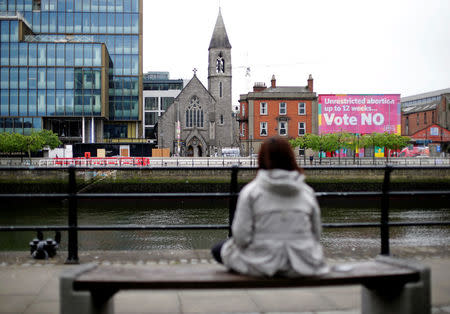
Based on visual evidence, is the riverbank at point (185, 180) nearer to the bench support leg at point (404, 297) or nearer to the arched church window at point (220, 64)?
the bench support leg at point (404, 297)

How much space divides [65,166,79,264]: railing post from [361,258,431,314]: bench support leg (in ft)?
11.0

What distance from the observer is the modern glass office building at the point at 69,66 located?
178ft

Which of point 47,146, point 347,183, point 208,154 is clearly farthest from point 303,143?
point 47,146

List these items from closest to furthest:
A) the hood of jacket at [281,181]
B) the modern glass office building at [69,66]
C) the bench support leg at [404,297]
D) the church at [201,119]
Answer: the hood of jacket at [281,181]
the bench support leg at [404,297]
the modern glass office building at [69,66]
the church at [201,119]

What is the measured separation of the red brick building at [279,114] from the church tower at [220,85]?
740 cm

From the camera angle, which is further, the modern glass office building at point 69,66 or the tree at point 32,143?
the modern glass office building at point 69,66

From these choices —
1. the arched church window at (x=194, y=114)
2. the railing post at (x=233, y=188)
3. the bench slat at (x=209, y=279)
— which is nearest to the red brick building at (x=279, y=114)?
the arched church window at (x=194, y=114)

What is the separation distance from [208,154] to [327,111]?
1744 cm

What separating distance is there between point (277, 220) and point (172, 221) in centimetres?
1703

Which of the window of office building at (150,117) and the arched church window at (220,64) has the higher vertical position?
the arched church window at (220,64)

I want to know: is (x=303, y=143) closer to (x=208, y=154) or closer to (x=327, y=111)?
(x=327, y=111)

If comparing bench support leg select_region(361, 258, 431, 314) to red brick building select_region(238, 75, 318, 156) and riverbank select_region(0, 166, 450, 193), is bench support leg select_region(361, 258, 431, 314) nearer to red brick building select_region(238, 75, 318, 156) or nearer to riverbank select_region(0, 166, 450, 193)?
riverbank select_region(0, 166, 450, 193)

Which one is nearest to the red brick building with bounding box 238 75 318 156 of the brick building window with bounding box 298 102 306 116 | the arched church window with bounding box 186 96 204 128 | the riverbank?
the brick building window with bounding box 298 102 306 116

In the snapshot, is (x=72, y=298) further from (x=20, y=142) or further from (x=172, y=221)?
(x=20, y=142)
